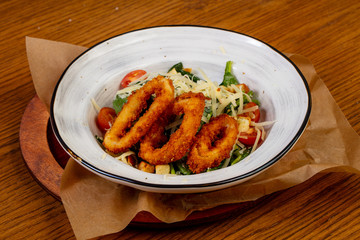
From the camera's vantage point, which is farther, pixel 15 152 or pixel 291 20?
pixel 291 20

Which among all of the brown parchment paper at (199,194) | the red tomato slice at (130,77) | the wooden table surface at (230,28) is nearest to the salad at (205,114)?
the red tomato slice at (130,77)

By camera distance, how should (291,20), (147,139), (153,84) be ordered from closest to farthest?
(147,139), (153,84), (291,20)

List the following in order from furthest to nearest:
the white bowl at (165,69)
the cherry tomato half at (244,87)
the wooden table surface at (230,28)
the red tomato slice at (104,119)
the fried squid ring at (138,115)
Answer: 1. the cherry tomato half at (244,87)
2. the red tomato slice at (104,119)
3. the fried squid ring at (138,115)
4. the wooden table surface at (230,28)
5. the white bowl at (165,69)

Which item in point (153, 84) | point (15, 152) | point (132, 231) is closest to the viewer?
point (132, 231)

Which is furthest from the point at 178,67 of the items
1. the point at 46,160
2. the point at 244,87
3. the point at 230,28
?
the point at 46,160

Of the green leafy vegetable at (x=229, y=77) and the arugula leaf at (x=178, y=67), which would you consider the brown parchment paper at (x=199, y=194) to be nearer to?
the green leafy vegetable at (x=229, y=77)

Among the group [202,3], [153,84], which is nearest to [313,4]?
[202,3]

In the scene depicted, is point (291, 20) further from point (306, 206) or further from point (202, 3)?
point (306, 206)

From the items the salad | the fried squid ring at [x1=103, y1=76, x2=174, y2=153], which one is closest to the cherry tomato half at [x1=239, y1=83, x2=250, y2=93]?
the salad
